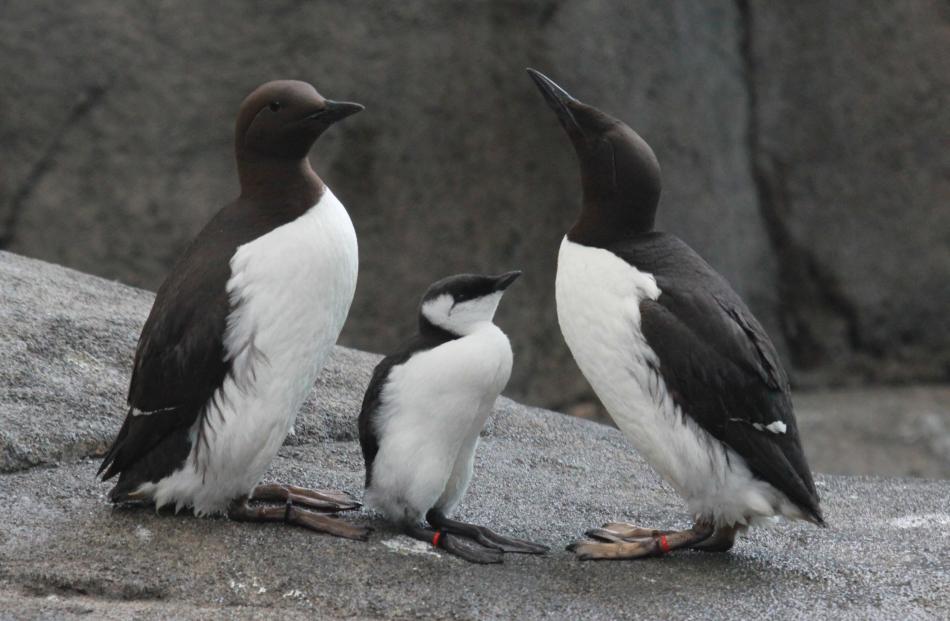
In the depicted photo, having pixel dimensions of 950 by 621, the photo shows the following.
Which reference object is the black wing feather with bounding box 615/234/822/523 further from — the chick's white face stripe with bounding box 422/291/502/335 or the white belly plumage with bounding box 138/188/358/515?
the white belly plumage with bounding box 138/188/358/515

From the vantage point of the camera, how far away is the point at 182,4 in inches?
245

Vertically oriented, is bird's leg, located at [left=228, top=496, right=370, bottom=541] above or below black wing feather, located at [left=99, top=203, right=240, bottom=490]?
below

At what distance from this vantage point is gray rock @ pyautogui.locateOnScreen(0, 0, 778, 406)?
6.13 meters

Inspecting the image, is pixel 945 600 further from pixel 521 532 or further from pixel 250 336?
pixel 250 336

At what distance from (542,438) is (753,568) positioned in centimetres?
117

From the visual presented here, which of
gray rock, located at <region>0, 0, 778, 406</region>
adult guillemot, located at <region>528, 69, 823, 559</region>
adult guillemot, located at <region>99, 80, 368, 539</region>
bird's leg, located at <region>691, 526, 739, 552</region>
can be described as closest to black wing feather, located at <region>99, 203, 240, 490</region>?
adult guillemot, located at <region>99, 80, 368, 539</region>

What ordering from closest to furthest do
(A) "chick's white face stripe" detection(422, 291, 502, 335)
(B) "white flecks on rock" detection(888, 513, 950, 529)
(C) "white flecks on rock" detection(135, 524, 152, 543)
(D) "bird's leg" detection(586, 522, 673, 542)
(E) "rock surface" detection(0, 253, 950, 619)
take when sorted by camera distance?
(E) "rock surface" detection(0, 253, 950, 619), (C) "white flecks on rock" detection(135, 524, 152, 543), (A) "chick's white face stripe" detection(422, 291, 502, 335), (D) "bird's leg" detection(586, 522, 673, 542), (B) "white flecks on rock" detection(888, 513, 950, 529)

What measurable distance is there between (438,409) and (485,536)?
327 millimetres

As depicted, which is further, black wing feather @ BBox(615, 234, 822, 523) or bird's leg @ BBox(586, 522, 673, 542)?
bird's leg @ BBox(586, 522, 673, 542)

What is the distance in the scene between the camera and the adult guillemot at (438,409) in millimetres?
3020

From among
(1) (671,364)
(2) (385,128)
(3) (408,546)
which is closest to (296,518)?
(3) (408,546)

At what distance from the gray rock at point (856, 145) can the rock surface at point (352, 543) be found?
310cm

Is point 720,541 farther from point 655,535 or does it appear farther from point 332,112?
point 332,112

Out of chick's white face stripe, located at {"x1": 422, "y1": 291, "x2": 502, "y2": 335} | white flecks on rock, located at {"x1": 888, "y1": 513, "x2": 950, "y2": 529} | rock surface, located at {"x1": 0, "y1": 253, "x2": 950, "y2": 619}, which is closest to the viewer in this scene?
rock surface, located at {"x1": 0, "y1": 253, "x2": 950, "y2": 619}
